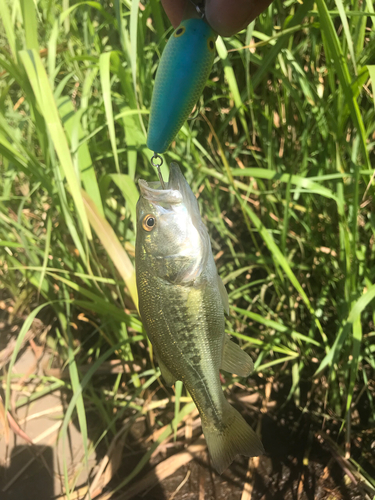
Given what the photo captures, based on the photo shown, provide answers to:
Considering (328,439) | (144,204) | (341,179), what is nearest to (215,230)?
(341,179)

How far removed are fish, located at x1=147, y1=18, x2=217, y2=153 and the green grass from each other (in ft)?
1.24

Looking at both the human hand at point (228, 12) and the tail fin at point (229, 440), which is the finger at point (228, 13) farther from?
the tail fin at point (229, 440)

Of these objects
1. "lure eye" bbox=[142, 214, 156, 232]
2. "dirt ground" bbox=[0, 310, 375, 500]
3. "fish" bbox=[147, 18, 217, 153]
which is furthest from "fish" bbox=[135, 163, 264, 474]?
"dirt ground" bbox=[0, 310, 375, 500]

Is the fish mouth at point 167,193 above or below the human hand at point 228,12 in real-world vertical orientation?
below

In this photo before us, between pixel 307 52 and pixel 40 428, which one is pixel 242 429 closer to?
pixel 40 428

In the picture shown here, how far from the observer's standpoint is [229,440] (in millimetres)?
992

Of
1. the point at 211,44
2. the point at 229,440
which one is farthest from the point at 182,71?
the point at 229,440

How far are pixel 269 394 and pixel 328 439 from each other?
0.33 metres

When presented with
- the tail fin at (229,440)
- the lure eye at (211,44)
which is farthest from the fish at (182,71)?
the tail fin at (229,440)

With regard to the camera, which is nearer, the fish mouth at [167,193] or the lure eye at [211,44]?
the lure eye at [211,44]

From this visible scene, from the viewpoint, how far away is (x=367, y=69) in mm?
947

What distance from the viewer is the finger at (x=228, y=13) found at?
0.73 m

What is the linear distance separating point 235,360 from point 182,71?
82 centimetres

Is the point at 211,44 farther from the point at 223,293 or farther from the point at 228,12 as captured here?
the point at 223,293
